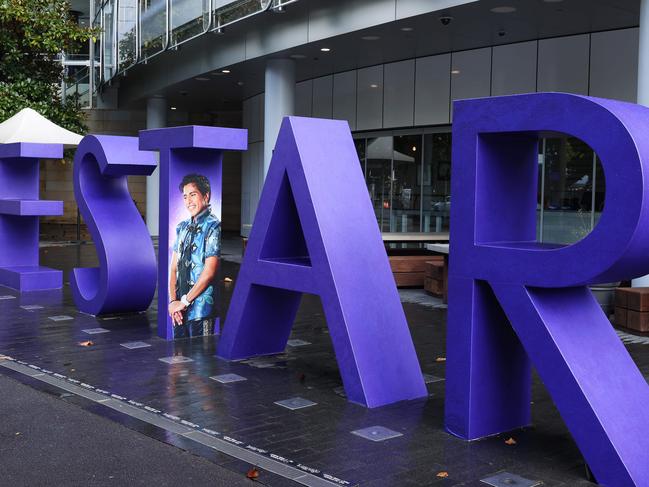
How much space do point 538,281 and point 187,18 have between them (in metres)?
14.5

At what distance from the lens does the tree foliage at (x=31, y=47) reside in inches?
753

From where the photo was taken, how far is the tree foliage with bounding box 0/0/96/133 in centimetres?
1912

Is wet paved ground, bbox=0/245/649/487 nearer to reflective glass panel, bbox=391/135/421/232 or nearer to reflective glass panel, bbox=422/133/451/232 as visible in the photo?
reflective glass panel, bbox=422/133/451/232

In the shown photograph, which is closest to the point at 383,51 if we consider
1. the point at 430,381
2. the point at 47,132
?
the point at 47,132

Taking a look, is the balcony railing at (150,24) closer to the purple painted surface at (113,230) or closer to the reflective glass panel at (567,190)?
the purple painted surface at (113,230)

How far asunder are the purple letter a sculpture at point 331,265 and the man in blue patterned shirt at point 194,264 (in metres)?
1.49

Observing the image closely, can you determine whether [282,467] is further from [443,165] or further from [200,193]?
[443,165]

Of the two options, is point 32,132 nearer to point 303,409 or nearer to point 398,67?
point 398,67

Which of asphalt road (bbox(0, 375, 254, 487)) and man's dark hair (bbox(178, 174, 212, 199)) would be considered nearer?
asphalt road (bbox(0, 375, 254, 487))

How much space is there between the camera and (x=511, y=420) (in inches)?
252

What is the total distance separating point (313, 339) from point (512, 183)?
4.28 metres

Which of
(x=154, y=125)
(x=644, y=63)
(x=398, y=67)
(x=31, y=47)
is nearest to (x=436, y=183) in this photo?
(x=398, y=67)

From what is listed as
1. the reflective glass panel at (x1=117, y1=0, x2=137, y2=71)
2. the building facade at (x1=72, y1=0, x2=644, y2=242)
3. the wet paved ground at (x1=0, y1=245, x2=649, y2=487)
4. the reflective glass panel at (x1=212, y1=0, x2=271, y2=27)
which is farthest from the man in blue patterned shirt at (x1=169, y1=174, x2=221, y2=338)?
the reflective glass panel at (x1=117, y1=0, x2=137, y2=71)

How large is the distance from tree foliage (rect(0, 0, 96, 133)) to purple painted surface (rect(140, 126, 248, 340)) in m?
10.6
